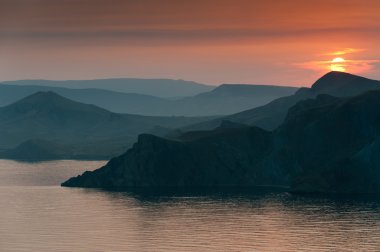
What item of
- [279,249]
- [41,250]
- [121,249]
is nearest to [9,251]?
[41,250]

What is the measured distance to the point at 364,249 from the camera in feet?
635

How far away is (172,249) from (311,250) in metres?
28.7

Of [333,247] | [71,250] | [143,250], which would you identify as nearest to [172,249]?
[143,250]

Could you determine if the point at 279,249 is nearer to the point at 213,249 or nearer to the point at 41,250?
the point at 213,249

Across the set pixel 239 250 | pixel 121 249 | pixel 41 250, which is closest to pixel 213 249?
pixel 239 250

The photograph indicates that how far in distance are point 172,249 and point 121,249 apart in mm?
11029

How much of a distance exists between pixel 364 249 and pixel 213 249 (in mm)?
31005

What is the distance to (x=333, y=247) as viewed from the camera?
196 metres

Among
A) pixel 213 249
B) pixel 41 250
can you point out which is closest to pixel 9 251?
pixel 41 250

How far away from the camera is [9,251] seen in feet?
647

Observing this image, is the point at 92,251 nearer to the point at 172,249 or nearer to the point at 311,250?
the point at 172,249

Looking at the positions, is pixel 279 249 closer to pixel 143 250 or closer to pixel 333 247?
pixel 333 247

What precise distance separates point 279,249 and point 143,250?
2833 centimetres

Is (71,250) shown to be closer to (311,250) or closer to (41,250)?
(41,250)
